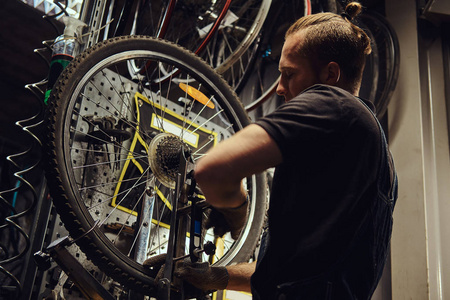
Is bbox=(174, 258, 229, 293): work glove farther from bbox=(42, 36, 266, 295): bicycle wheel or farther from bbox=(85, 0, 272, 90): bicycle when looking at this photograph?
bbox=(85, 0, 272, 90): bicycle

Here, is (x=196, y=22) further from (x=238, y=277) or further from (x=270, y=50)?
(x=238, y=277)

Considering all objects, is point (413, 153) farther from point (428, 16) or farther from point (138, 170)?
point (138, 170)

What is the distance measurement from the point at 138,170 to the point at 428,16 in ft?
7.88

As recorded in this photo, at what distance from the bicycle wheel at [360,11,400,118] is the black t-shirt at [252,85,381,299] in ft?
7.18

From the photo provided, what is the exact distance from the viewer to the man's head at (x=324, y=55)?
41.1 inches

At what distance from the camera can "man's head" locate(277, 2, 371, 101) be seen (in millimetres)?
1043

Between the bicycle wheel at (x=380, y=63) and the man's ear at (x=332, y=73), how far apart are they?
200cm

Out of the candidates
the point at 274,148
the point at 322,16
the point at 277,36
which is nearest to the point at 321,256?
the point at 274,148

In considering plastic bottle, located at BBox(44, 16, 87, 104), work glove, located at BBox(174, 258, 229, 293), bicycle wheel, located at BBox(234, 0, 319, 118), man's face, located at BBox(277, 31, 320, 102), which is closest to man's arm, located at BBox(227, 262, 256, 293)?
work glove, located at BBox(174, 258, 229, 293)

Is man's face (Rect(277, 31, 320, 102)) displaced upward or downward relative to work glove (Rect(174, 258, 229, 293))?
upward

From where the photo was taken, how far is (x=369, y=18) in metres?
3.35

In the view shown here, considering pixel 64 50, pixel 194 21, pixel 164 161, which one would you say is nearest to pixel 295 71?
pixel 164 161

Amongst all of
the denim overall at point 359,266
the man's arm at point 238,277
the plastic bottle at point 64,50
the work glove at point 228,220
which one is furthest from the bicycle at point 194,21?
the denim overall at point 359,266

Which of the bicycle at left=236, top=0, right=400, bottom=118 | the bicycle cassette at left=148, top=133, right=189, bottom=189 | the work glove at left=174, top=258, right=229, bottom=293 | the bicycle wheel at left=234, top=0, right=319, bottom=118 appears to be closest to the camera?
the work glove at left=174, top=258, right=229, bottom=293
